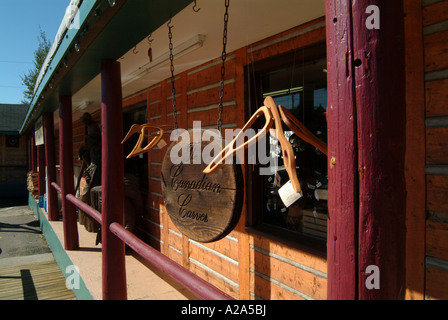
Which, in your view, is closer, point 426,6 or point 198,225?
point 426,6

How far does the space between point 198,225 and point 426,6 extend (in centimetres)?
162

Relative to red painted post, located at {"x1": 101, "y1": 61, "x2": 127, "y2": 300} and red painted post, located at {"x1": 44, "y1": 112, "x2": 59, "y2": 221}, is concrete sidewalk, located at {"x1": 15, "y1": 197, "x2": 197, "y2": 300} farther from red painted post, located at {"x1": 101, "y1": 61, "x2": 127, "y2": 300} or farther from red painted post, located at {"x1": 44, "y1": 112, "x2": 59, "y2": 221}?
red painted post, located at {"x1": 44, "y1": 112, "x2": 59, "y2": 221}

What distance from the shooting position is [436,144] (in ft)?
5.17

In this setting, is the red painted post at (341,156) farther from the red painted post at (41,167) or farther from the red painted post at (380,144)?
the red painted post at (41,167)

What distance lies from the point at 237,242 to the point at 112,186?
1277mm

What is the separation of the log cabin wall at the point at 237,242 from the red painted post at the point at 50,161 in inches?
101

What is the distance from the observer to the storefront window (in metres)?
2.40

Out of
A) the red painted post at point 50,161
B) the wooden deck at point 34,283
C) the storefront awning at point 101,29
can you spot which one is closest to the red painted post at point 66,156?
the wooden deck at point 34,283

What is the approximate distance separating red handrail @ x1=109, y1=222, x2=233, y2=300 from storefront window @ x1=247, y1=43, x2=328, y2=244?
3.23ft

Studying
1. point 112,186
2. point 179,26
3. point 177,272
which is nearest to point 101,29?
point 179,26
